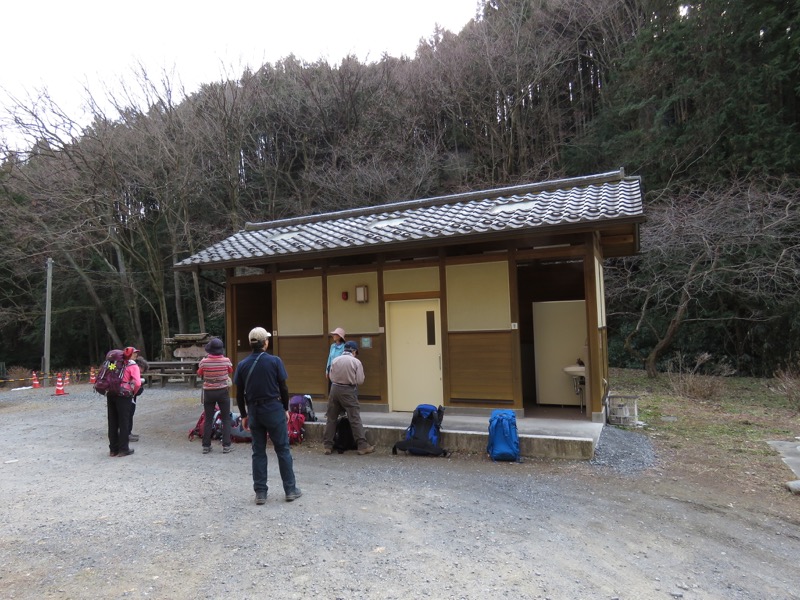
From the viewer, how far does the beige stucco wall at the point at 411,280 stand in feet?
26.8

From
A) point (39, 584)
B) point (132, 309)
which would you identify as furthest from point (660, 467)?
point (132, 309)

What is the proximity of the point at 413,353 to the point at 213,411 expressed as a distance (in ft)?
10.4

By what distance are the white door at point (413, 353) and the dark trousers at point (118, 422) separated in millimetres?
3895

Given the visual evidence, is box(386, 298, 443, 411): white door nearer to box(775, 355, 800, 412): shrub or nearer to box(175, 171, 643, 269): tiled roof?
box(175, 171, 643, 269): tiled roof

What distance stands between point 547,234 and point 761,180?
10578mm

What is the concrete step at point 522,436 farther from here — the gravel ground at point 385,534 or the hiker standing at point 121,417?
the hiker standing at point 121,417

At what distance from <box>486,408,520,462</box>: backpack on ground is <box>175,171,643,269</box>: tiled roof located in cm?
256

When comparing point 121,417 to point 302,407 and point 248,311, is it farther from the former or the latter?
point 248,311

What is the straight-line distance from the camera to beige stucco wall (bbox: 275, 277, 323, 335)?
9078 mm

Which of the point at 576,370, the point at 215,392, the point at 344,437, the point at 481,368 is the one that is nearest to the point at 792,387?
the point at 576,370

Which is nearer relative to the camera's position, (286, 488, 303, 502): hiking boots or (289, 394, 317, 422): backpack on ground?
(286, 488, 303, 502): hiking boots

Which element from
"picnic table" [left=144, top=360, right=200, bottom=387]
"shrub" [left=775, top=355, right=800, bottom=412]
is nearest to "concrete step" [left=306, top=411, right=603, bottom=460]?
"shrub" [left=775, top=355, right=800, bottom=412]

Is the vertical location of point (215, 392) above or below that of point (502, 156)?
below

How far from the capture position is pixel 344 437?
23.1 ft
